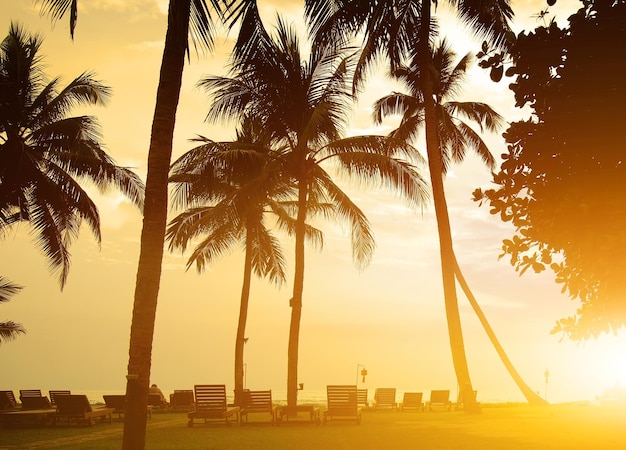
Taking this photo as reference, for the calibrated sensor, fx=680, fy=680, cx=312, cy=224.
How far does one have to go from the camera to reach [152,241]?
1027 cm

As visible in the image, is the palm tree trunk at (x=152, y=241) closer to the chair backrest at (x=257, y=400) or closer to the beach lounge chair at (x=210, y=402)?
the beach lounge chair at (x=210, y=402)

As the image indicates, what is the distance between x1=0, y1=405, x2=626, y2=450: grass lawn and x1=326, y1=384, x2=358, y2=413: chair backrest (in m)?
0.50

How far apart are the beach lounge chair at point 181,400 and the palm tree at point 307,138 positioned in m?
5.98

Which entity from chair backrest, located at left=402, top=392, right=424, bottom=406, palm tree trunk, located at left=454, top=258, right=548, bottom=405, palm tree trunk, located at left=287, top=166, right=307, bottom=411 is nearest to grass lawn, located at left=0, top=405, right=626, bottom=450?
palm tree trunk, located at left=287, top=166, right=307, bottom=411

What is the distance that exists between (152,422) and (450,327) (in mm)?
9970

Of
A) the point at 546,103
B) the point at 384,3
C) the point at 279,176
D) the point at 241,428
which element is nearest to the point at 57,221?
the point at 279,176

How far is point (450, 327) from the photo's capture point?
21.5 metres

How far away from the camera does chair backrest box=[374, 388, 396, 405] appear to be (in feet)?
94.4

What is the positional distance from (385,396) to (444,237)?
976cm

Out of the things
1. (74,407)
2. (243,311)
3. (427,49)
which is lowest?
(74,407)

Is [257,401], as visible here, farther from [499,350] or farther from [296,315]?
[499,350]

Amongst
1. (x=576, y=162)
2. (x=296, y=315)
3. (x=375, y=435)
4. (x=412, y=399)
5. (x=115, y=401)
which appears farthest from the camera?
(x=412, y=399)

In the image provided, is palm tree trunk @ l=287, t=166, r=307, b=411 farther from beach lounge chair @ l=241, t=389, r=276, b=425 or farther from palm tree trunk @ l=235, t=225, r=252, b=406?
palm tree trunk @ l=235, t=225, r=252, b=406

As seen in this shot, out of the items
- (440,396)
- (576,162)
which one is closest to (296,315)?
(440,396)
